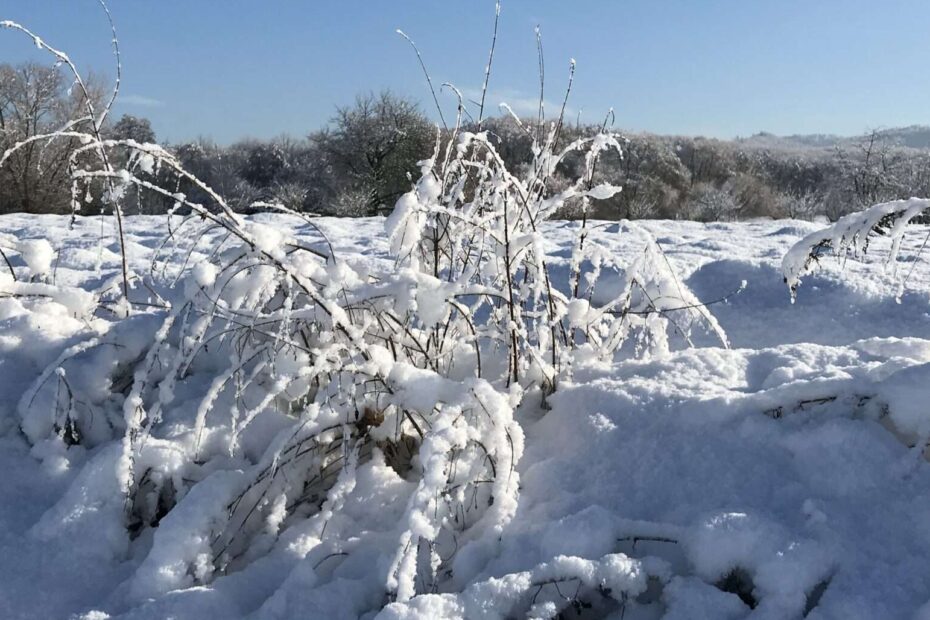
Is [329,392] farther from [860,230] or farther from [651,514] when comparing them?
[860,230]

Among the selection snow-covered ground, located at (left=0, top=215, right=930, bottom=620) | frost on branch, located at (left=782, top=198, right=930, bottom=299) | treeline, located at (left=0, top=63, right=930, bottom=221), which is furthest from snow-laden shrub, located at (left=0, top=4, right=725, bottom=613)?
treeline, located at (left=0, top=63, right=930, bottom=221)

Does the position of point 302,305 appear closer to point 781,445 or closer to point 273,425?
point 273,425

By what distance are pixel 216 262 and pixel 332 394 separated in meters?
0.47

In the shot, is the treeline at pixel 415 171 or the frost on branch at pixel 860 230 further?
the treeline at pixel 415 171

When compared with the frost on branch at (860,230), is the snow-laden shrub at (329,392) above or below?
below

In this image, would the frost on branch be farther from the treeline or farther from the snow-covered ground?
the treeline

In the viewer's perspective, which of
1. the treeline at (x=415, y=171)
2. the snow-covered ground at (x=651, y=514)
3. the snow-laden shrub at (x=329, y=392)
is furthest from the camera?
the treeline at (x=415, y=171)

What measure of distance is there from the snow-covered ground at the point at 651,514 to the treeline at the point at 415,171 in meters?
8.54

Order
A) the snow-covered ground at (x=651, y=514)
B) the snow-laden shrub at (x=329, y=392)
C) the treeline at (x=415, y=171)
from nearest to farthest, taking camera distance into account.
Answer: the snow-covered ground at (x=651, y=514), the snow-laden shrub at (x=329, y=392), the treeline at (x=415, y=171)

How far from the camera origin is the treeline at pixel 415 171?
12719mm

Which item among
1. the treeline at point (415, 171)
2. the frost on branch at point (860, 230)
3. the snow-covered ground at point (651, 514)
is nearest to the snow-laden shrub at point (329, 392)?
the snow-covered ground at point (651, 514)

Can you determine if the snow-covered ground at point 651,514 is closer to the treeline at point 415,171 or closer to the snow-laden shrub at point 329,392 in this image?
the snow-laden shrub at point 329,392

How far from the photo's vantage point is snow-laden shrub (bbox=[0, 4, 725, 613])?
128cm

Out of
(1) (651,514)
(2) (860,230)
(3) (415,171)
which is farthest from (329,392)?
(3) (415,171)
